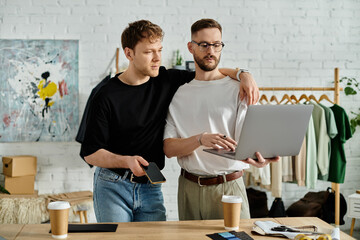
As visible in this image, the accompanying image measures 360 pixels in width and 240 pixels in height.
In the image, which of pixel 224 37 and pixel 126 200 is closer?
pixel 126 200

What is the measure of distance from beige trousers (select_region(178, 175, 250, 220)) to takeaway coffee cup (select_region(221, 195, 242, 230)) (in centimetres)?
36

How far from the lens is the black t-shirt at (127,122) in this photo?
212 cm

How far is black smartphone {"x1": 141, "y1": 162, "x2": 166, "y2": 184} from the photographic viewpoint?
5.46 ft

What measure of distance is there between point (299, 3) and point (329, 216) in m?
2.29

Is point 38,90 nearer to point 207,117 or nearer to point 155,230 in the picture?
point 207,117

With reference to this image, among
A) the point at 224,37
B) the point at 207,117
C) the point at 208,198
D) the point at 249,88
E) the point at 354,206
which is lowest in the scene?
the point at 354,206

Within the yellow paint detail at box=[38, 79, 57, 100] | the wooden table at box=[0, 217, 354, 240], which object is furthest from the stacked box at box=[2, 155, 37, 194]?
the wooden table at box=[0, 217, 354, 240]

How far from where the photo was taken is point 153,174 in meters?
1.73

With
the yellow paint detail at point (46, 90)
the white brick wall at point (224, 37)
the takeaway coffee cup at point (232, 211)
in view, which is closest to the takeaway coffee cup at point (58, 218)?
the takeaway coffee cup at point (232, 211)

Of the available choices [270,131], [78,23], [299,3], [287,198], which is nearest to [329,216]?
[287,198]

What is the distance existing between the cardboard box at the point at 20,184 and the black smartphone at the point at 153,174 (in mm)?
2455

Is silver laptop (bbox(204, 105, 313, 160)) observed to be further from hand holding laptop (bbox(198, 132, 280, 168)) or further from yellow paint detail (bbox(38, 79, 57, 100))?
yellow paint detail (bbox(38, 79, 57, 100))

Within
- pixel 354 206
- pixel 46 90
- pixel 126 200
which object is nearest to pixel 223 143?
pixel 126 200

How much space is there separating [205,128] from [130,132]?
0.41m
